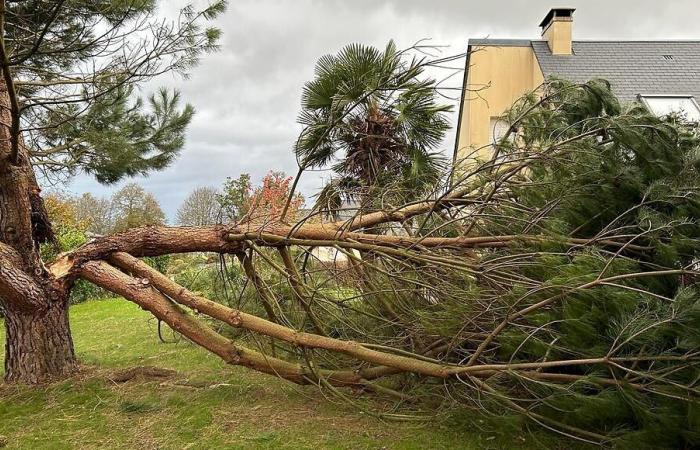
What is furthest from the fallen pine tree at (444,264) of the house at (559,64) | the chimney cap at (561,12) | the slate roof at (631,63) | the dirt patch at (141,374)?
the chimney cap at (561,12)

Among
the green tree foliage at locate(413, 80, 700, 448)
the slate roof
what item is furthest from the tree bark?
the slate roof

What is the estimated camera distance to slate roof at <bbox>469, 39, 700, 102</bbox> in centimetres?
1025

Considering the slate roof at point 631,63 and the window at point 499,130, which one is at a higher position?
the slate roof at point 631,63

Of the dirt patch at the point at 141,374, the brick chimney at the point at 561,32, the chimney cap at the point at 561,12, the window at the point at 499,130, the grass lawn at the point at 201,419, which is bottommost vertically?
the grass lawn at the point at 201,419

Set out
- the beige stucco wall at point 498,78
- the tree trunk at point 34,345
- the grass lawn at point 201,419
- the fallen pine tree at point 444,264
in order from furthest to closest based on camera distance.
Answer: the beige stucco wall at point 498,78, the tree trunk at point 34,345, the grass lawn at point 201,419, the fallen pine tree at point 444,264

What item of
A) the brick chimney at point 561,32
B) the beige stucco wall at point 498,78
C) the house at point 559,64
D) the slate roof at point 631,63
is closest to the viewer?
the slate roof at point 631,63

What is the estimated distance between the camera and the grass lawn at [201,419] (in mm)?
3484

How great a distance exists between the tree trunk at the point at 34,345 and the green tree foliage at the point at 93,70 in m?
1.73

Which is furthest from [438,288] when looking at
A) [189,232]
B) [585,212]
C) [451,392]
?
[189,232]

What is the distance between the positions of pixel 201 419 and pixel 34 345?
76.9 inches

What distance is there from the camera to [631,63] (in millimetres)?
11289

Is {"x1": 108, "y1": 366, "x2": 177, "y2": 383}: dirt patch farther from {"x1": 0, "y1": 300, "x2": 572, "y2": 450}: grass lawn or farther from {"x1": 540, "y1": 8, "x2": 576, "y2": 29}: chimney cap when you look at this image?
{"x1": 540, "y1": 8, "x2": 576, "y2": 29}: chimney cap

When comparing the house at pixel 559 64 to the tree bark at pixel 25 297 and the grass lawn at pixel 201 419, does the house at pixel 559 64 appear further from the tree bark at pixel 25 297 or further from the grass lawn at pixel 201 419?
the tree bark at pixel 25 297

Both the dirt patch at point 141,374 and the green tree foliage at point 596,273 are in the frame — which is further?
the dirt patch at point 141,374
